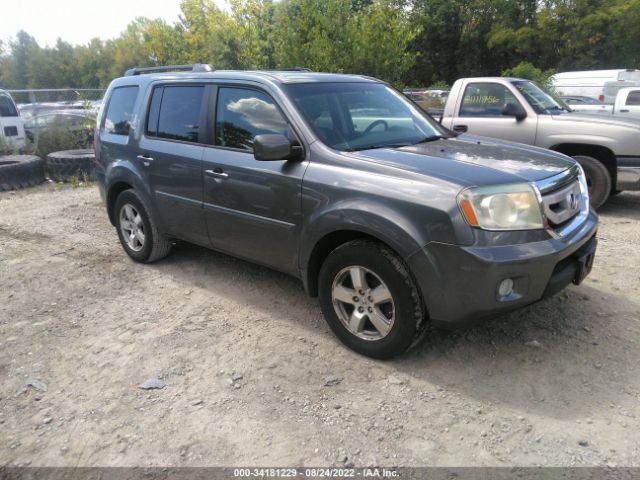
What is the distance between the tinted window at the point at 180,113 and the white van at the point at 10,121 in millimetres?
8961

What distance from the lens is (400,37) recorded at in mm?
12797

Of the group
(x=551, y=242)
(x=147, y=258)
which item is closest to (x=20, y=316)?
(x=147, y=258)

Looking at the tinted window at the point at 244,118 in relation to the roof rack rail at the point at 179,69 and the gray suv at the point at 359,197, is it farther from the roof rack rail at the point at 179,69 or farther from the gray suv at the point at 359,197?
the roof rack rail at the point at 179,69

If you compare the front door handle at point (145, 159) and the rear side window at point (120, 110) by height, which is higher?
the rear side window at point (120, 110)

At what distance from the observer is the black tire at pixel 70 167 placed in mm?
9391

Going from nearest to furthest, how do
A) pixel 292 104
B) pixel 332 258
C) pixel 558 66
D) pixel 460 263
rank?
pixel 460 263 → pixel 332 258 → pixel 292 104 → pixel 558 66

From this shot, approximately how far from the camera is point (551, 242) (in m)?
2.91

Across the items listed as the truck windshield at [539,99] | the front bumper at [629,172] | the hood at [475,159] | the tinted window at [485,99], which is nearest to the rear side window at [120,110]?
the hood at [475,159]

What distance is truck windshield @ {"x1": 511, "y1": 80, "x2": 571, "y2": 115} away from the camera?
6.89 meters

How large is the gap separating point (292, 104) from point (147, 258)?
7.97ft

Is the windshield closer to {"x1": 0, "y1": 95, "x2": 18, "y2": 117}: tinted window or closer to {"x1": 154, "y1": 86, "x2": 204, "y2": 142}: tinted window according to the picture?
Result: {"x1": 154, "y1": 86, "x2": 204, "y2": 142}: tinted window

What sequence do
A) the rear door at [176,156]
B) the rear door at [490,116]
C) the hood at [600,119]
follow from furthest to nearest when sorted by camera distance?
1. the rear door at [490,116]
2. the hood at [600,119]
3. the rear door at [176,156]

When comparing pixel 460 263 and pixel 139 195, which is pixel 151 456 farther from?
pixel 139 195

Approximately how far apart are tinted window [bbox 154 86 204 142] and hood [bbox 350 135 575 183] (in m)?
1.62
